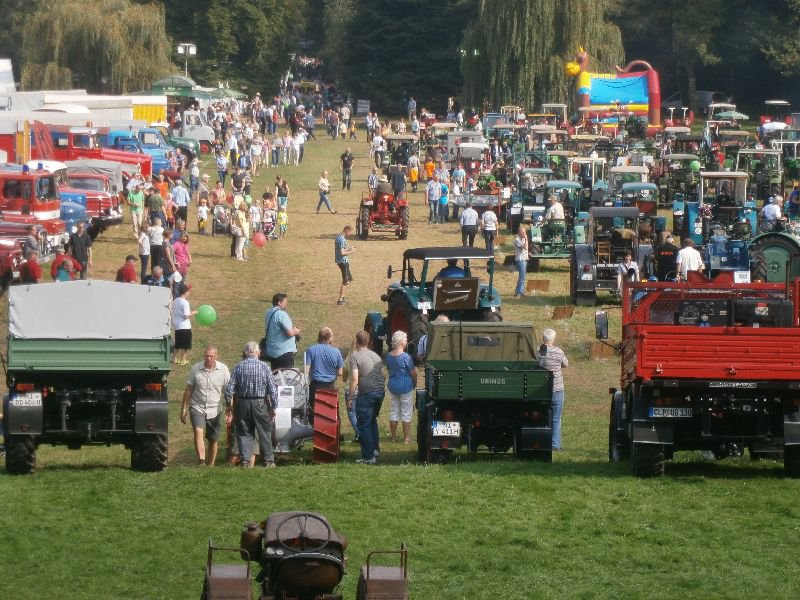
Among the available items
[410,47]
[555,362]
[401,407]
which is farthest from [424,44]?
[555,362]

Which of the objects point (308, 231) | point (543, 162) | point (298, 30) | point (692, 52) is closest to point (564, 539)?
point (308, 231)

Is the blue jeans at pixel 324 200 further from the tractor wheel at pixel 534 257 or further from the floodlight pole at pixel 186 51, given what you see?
the floodlight pole at pixel 186 51

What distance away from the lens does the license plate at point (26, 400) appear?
14008 mm

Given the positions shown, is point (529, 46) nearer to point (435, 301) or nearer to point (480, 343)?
point (435, 301)

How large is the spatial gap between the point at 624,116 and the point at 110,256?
33.5 metres

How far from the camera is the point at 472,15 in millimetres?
80812

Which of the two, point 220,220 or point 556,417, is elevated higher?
point 220,220

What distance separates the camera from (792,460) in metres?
13.5

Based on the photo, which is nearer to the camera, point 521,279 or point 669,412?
point 669,412

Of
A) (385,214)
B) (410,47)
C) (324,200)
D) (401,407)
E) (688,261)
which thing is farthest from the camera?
(410,47)

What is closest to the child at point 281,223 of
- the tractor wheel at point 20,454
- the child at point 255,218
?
the child at point 255,218

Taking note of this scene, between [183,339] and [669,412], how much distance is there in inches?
446

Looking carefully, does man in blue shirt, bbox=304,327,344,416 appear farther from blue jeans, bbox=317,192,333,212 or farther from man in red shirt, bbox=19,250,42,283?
blue jeans, bbox=317,192,333,212

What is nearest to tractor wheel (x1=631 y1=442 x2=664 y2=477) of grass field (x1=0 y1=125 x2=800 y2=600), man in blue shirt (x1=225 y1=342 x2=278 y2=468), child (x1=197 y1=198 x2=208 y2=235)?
grass field (x1=0 y1=125 x2=800 y2=600)
